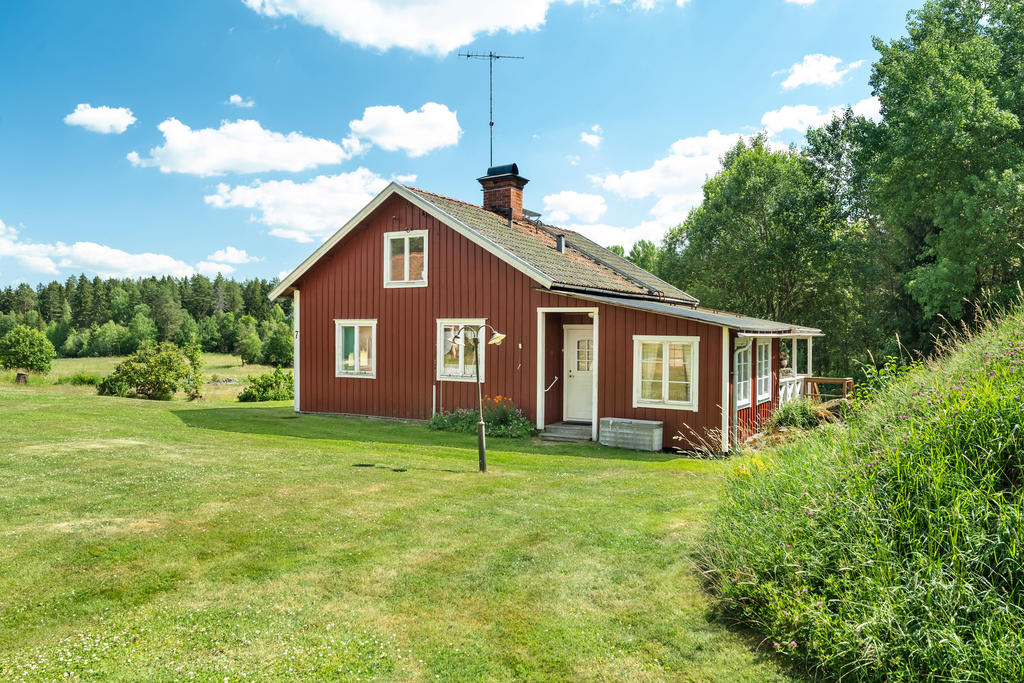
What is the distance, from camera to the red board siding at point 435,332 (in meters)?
13.1

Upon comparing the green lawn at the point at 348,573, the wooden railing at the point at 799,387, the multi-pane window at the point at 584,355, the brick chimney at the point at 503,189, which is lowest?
the green lawn at the point at 348,573

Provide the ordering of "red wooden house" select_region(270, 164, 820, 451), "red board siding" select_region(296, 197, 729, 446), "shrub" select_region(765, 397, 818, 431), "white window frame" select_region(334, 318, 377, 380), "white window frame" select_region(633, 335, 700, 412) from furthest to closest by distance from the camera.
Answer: "white window frame" select_region(334, 318, 377, 380) < "shrub" select_region(765, 397, 818, 431) < "red board siding" select_region(296, 197, 729, 446) < "red wooden house" select_region(270, 164, 820, 451) < "white window frame" select_region(633, 335, 700, 412)

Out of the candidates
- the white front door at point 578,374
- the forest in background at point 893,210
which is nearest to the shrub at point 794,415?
the forest in background at point 893,210

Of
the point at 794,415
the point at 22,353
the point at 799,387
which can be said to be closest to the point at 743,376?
the point at 794,415

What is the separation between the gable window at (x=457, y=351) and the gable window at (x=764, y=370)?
22.3 ft

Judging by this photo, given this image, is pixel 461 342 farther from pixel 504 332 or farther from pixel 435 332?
pixel 504 332

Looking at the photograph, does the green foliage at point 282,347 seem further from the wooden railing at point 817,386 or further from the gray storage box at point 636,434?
the gray storage box at point 636,434

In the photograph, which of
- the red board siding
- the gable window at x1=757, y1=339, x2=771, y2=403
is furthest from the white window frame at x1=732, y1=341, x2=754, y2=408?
the gable window at x1=757, y1=339, x2=771, y2=403

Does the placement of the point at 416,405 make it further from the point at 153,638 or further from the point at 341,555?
the point at 153,638

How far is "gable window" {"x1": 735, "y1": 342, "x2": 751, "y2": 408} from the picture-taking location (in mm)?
13198

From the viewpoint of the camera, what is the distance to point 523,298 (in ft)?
48.3

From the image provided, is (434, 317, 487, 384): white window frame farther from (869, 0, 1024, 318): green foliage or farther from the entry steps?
(869, 0, 1024, 318): green foliage

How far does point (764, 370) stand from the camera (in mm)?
15445

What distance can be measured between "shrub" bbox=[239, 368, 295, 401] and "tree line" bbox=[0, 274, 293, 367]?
44657mm
